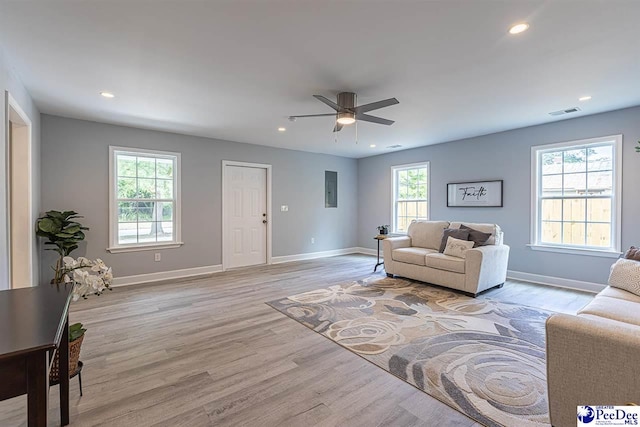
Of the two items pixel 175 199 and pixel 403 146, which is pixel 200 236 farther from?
pixel 403 146

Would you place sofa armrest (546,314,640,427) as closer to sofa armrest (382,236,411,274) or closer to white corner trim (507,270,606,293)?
sofa armrest (382,236,411,274)

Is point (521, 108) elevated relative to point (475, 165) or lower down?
elevated

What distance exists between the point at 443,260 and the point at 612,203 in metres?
2.45

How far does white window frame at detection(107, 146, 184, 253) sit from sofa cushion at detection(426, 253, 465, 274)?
418 centimetres

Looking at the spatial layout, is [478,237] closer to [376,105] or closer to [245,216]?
[376,105]

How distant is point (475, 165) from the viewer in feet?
18.2

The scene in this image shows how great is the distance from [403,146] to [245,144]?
3351 millimetres

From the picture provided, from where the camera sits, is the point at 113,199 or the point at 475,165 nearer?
the point at 113,199

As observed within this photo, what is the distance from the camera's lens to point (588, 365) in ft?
4.64

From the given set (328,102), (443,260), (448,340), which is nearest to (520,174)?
(443,260)

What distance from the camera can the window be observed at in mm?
6535

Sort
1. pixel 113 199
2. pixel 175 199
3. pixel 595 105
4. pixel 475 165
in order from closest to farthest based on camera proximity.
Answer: pixel 595 105 < pixel 113 199 < pixel 175 199 < pixel 475 165

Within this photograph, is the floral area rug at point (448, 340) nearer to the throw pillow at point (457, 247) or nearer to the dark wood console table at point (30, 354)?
the throw pillow at point (457, 247)

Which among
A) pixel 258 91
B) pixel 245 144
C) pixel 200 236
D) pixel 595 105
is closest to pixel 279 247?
pixel 200 236
